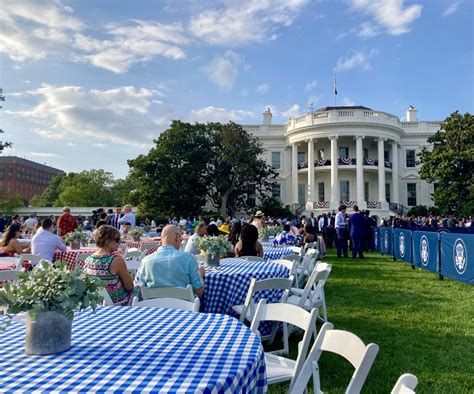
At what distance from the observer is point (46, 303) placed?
2.37 meters

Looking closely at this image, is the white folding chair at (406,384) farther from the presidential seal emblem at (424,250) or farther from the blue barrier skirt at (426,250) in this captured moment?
the presidential seal emblem at (424,250)

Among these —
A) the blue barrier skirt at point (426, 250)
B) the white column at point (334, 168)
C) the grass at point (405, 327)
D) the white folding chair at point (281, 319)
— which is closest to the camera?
the white folding chair at point (281, 319)

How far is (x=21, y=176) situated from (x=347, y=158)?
105 m

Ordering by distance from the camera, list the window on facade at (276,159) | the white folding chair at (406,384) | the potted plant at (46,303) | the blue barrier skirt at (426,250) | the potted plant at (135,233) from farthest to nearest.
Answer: the window on facade at (276,159), the potted plant at (135,233), the blue barrier skirt at (426,250), the potted plant at (46,303), the white folding chair at (406,384)

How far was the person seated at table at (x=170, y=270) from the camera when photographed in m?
4.89

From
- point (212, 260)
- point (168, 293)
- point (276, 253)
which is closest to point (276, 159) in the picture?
point (276, 253)

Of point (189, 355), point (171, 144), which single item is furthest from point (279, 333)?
point (171, 144)

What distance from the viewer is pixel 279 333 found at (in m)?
6.42

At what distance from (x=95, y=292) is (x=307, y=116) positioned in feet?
148

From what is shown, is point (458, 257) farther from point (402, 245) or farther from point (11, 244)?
point (11, 244)

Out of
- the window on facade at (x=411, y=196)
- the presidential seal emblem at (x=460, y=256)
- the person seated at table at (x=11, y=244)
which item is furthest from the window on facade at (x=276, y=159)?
the person seated at table at (x=11, y=244)

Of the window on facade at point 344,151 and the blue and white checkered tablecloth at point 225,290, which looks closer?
the blue and white checkered tablecloth at point 225,290

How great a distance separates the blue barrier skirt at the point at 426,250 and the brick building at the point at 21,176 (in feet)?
373

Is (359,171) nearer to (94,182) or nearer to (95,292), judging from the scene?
(95,292)
